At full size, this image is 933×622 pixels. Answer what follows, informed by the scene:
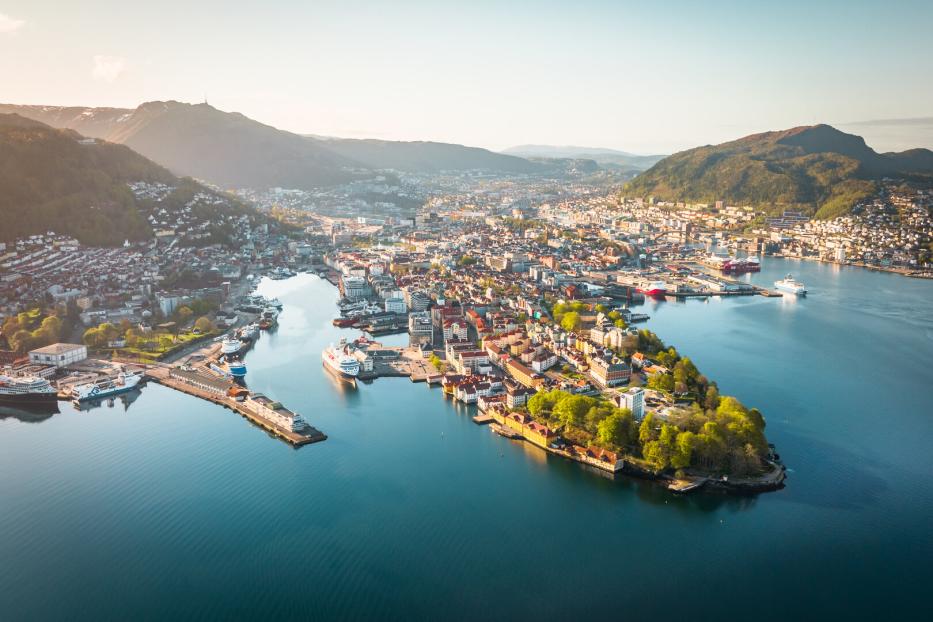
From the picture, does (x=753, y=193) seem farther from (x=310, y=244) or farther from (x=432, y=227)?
(x=310, y=244)

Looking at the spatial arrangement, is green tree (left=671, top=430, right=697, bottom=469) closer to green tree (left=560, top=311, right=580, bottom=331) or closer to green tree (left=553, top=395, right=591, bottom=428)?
green tree (left=553, top=395, right=591, bottom=428)

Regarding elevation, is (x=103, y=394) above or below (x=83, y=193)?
below

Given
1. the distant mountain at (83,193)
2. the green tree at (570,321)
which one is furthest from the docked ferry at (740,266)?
the distant mountain at (83,193)

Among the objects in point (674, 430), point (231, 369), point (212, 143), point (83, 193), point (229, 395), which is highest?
point (212, 143)

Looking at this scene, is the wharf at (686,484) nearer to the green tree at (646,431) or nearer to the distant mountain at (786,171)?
the green tree at (646,431)

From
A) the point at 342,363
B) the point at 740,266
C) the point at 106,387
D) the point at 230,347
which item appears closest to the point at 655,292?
the point at 740,266

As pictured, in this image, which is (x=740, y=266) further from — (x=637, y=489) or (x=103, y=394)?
(x=103, y=394)
